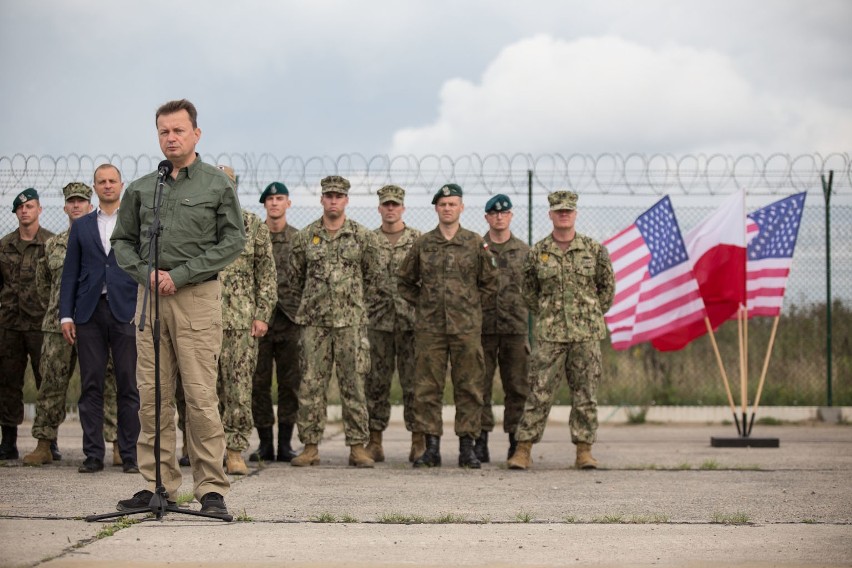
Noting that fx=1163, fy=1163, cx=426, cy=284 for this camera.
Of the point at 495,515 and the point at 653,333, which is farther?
the point at 653,333

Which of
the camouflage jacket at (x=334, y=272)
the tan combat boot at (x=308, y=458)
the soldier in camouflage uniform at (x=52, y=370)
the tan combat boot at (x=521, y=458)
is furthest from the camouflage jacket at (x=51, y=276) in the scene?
the tan combat boot at (x=521, y=458)

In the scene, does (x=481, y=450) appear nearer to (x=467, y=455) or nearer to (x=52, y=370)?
(x=467, y=455)

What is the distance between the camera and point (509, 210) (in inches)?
397

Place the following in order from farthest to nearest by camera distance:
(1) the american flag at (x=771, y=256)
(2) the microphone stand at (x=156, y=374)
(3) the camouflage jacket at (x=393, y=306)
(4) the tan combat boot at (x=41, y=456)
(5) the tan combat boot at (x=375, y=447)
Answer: (1) the american flag at (x=771, y=256)
(3) the camouflage jacket at (x=393, y=306)
(5) the tan combat boot at (x=375, y=447)
(4) the tan combat boot at (x=41, y=456)
(2) the microphone stand at (x=156, y=374)

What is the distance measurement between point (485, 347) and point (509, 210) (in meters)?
1.21

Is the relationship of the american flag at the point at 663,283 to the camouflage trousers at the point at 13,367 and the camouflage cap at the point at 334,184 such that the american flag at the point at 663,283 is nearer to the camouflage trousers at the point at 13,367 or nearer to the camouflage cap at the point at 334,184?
the camouflage cap at the point at 334,184

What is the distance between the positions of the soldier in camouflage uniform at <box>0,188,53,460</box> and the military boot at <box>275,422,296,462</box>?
2.03m

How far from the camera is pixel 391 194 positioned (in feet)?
33.1

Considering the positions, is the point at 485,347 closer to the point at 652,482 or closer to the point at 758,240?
the point at 652,482

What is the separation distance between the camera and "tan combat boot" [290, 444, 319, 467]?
917cm

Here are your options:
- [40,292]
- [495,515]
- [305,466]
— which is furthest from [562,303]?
[40,292]

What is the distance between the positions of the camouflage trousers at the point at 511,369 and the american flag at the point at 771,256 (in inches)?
119

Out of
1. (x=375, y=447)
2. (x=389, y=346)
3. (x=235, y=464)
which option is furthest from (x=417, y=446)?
(x=235, y=464)

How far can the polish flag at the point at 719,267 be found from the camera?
11398 mm
